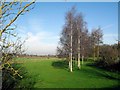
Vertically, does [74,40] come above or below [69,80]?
above

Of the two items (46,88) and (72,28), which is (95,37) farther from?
(46,88)

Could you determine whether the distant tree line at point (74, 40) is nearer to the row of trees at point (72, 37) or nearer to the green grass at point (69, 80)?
the row of trees at point (72, 37)

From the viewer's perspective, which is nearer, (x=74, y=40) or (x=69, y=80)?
(x=69, y=80)

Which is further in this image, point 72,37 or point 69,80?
point 72,37

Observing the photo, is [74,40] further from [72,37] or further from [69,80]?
[69,80]

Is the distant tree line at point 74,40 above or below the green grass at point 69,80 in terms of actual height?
above

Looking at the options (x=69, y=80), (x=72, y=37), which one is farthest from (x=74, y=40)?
(x=69, y=80)

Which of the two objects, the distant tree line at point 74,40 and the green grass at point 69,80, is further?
the distant tree line at point 74,40

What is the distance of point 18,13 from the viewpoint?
5086mm

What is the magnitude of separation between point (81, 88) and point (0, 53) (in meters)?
16.9

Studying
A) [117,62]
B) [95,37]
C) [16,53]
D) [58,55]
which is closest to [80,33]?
[58,55]

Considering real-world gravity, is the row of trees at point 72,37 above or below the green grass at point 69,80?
above

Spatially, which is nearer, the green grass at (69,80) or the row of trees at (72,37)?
the green grass at (69,80)

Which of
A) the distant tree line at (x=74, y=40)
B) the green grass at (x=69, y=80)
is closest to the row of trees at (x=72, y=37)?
the distant tree line at (x=74, y=40)
